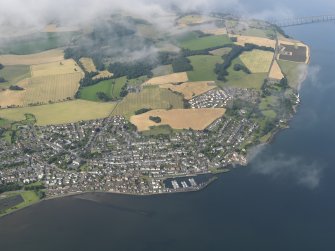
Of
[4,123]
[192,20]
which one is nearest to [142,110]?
[4,123]

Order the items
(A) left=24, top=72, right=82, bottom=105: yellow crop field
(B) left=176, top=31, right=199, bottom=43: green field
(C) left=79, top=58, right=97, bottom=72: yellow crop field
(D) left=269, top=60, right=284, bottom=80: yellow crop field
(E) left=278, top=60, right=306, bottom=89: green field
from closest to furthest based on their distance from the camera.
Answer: (A) left=24, top=72, right=82, bottom=105: yellow crop field, (E) left=278, top=60, right=306, bottom=89: green field, (D) left=269, top=60, right=284, bottom=80: yellow crop field, (C) left=79, top=58, right=97, bottom=72: yellow crop field, (B) left=176, top=31, right=199, bottom=43: green field

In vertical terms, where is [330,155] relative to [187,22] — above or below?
below

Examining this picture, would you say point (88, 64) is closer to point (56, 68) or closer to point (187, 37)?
point (56, 68)

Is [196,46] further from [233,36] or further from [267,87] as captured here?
[267,87]

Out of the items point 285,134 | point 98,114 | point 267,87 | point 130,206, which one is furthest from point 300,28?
point 130,206

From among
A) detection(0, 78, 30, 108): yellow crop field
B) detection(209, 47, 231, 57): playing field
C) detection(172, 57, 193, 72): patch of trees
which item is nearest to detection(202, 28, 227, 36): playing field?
detection(209, 47, 231, 57): playing field

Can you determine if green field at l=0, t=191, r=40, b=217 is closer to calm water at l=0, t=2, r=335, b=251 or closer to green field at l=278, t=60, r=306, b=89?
calm water at l=0, t=2, r=335, b=251
